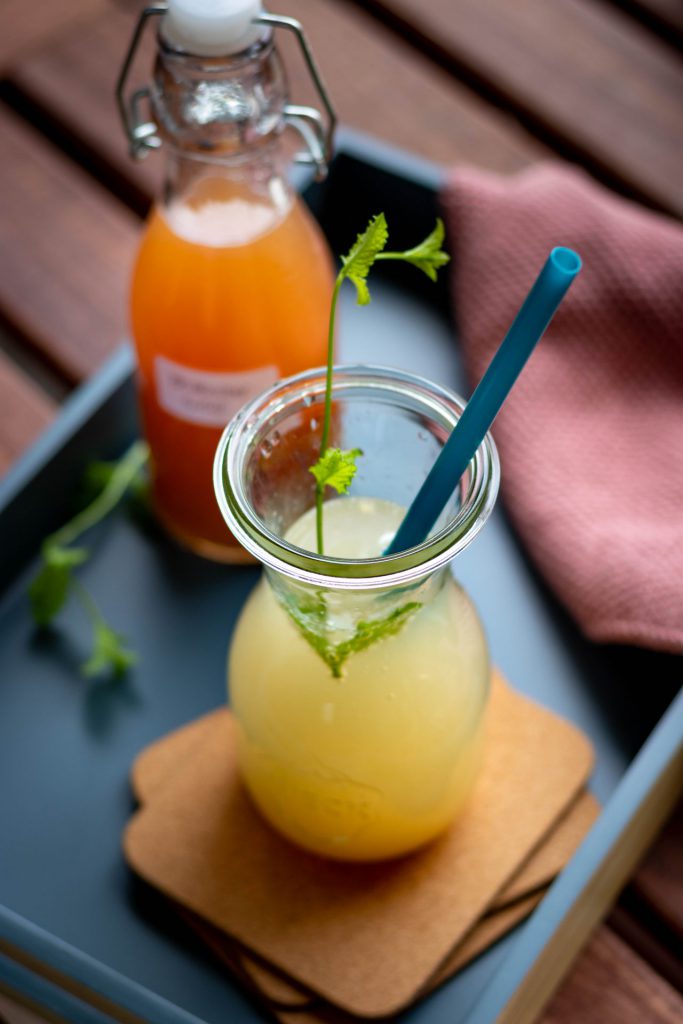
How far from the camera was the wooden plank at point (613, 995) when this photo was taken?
58 cm

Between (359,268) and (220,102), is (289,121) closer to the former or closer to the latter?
(220,102)

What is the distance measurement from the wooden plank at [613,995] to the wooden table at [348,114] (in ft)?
1.38

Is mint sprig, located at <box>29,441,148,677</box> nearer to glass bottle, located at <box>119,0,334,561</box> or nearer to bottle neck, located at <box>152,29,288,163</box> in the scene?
glass bottle, located at <box>119,0,334,561</box>

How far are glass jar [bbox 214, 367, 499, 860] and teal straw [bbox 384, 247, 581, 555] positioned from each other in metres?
0.01

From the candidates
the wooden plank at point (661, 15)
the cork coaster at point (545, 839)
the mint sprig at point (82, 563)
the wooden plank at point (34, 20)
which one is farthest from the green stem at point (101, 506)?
the wooden plank at point (661, 15)

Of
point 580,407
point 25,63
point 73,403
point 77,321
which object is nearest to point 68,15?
point 25,63

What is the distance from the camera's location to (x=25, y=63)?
0.92m

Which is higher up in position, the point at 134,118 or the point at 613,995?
the point at 134,118

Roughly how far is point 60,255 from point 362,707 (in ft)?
1.53

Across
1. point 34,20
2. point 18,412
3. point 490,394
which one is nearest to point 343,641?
point 490,394

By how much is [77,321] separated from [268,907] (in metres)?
0.41

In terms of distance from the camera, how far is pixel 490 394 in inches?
16.1

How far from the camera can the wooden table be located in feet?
2.64

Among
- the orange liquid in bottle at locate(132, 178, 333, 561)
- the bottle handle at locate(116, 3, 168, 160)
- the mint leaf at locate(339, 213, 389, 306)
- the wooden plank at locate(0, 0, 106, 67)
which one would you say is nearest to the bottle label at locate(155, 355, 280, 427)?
the orange liquid in bottle at locate(132, 178, 333, 561)
